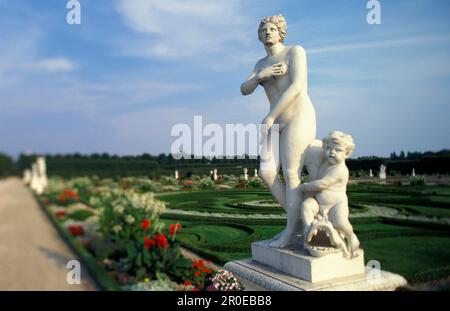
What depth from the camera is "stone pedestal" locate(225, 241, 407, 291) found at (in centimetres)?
342

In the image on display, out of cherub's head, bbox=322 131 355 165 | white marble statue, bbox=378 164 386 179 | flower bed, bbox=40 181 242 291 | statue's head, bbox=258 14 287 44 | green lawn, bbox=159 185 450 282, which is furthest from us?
white marble statue, bbox=378 164 386 179

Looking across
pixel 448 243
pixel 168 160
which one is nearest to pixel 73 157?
pixel 168 160

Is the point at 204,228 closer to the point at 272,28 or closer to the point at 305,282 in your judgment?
the point at 305,282

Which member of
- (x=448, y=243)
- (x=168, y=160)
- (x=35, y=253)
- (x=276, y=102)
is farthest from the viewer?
(x=168, y=160)

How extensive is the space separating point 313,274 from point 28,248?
6.26m

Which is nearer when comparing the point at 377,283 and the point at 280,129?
the point at 377,283

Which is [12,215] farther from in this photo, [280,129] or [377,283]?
[377,283]

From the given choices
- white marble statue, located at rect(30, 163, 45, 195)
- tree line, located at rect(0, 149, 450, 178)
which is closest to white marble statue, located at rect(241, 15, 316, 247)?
tree line, located at rect(0, 149, 450, 178)

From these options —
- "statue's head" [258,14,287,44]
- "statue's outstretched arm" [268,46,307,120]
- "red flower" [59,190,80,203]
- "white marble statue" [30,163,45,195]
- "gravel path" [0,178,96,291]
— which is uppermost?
"statue's head" [258,14,287,44]

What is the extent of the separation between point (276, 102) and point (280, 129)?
317 millimetres

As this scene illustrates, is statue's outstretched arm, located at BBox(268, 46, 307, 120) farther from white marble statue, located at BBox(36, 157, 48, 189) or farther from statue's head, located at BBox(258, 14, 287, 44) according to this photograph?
white marble statue, located at BBox(36, 157, 48, 189)

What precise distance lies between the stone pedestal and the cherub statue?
15 cm

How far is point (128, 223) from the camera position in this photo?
6.29 m

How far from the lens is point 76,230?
266 inches
